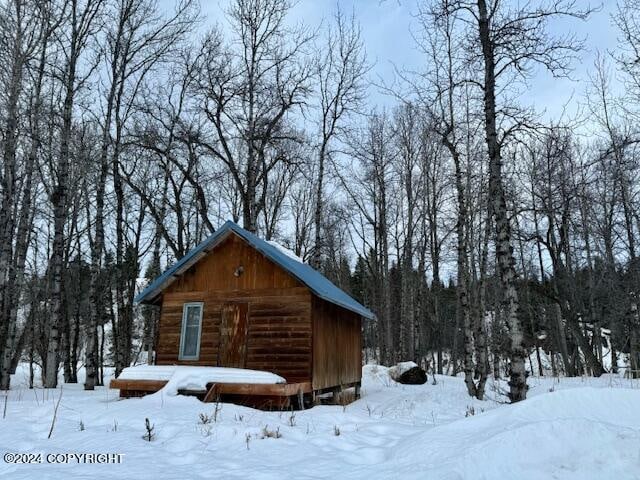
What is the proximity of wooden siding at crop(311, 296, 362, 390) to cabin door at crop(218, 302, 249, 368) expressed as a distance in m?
2.00

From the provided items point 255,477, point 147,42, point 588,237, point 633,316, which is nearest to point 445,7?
point 255,477

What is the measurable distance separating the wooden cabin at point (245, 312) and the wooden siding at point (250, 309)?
27mm

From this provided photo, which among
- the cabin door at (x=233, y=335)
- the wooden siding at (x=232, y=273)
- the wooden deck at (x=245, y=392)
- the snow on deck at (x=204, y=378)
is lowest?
the wooden deck at (x=245, y=392)

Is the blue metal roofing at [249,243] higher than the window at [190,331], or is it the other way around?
the blue metal roofing at [249,243]

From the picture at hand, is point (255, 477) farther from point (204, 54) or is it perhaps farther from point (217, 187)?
point (217, 187)

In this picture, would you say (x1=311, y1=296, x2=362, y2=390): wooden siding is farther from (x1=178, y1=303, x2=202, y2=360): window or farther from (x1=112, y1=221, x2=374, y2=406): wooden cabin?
(x1=178, y1=303, x2=202, y2=360): window

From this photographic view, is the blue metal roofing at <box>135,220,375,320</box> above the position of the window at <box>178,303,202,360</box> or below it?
above

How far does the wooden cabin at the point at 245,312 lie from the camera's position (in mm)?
12195

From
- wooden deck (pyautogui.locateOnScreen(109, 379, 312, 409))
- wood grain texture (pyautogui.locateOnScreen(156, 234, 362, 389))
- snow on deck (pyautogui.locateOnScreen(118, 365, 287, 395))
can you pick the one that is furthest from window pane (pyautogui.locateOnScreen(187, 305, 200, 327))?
wooden deck (pyautogui.locateOnScreen(109, 379, 312, 409))

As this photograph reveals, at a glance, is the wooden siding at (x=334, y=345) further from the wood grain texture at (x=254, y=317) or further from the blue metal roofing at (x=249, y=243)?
the blue metal roofing at (x=249, y=243)

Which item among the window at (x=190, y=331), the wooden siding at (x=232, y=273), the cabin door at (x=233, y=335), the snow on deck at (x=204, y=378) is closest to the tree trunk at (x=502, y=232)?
the wooden siding at (x=232, y=273)

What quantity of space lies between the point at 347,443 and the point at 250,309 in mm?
6915

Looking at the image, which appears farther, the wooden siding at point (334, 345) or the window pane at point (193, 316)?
the window pane at point (193, 316)

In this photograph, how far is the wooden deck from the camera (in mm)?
10641
